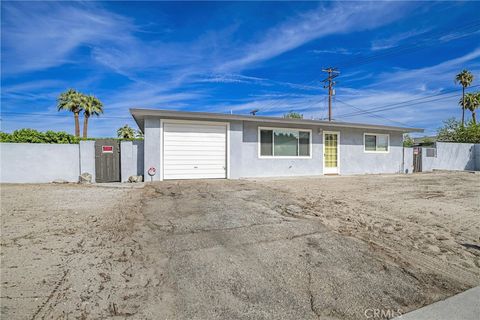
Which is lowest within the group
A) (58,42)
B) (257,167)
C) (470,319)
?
(470,319)

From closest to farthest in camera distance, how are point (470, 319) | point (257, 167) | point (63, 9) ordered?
point (470, 319) < point (63, 9) < point (257, 167)

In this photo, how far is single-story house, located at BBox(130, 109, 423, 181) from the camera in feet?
32.1

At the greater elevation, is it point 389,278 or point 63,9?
point 63,9

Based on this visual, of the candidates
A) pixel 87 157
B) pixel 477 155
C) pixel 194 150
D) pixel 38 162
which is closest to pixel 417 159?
pixel 477 155

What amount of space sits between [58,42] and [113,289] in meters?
10.7

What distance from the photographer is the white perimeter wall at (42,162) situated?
9422 mm

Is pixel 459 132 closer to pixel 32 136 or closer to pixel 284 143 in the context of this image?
pixel 284 143

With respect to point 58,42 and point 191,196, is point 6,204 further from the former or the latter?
point 58,42

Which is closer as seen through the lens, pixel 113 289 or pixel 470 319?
pixel 470 319

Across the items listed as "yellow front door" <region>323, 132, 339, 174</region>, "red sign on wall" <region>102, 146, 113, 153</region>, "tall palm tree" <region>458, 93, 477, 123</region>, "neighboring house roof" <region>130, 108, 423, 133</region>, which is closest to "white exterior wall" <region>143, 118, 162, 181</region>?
"neighboring house roof" <region>130, 108, 423, 133</region>

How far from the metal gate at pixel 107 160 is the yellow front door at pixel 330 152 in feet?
32.6

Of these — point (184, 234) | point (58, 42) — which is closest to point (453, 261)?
point (184, 234)

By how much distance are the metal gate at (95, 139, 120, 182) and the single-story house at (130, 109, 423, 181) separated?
144 cm

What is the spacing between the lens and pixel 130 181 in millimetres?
9781
